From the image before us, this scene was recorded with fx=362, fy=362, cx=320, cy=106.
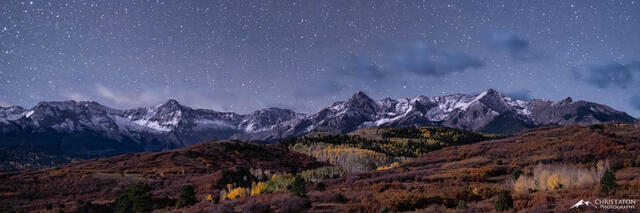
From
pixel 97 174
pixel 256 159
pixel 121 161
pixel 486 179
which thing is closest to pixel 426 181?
pixel 486 179

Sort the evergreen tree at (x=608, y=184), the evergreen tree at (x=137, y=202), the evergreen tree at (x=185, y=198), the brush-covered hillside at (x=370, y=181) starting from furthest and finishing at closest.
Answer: the evergreen tree at (x=185, y=198)
the evergreen tree at (x=137, y=202)
the brush-covered hillside at (x=370, y=181)
the evergreen tree at (x=608, y=184)

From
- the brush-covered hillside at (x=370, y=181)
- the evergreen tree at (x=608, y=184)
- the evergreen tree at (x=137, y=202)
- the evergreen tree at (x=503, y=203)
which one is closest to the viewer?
the evergreen tree at (x=503, y=203)

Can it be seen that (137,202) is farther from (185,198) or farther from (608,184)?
(608,184)

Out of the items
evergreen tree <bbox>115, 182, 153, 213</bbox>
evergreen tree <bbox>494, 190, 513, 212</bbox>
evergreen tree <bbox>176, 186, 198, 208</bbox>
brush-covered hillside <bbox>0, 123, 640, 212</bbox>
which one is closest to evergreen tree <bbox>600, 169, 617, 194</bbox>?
brush-covered hillside <bbox>0, 123, 640, 212</bbox>

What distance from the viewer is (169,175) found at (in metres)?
110

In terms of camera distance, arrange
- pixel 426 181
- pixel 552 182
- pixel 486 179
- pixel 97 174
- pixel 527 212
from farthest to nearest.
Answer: pixel 97 174
pixel 426 181
pixel 486 179
pixel 552 182
pixel 527 212

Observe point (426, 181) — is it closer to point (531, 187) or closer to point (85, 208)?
point (531, 187)

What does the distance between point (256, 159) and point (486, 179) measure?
400 ft

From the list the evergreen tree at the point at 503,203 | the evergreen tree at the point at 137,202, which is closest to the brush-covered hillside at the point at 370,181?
the evergreen tree at the point at 503,203

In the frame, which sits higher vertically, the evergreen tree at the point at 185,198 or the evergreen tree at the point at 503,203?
the evergreen tree at the point at 503,203

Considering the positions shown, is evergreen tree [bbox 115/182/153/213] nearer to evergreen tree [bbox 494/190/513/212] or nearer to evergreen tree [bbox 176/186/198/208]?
evergreen tree [bbox 176/186/198/208]

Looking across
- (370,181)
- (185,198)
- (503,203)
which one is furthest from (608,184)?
(185,198)

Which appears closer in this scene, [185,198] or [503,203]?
[503,203]

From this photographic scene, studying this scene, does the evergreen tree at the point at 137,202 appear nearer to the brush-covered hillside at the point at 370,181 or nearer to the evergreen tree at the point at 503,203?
the brush-covered hillside at the point at 370,181
